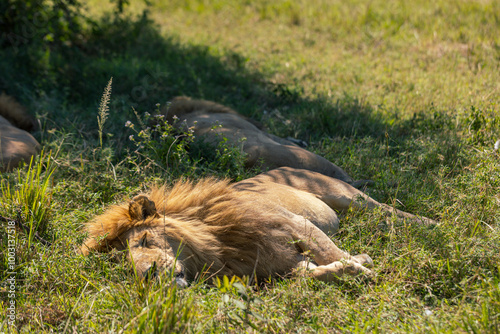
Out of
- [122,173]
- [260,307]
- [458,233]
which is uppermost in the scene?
[458,233]

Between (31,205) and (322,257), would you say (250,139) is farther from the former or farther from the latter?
(31,205)

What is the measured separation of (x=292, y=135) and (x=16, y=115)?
144 inches

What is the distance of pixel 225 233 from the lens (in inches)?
138

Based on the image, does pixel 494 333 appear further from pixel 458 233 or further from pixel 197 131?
pixel 197 131

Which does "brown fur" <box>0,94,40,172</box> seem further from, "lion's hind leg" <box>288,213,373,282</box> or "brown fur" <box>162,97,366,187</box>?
"lion's hind leg" <box>288,213,373,282</box>

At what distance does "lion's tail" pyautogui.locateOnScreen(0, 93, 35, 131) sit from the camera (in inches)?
230

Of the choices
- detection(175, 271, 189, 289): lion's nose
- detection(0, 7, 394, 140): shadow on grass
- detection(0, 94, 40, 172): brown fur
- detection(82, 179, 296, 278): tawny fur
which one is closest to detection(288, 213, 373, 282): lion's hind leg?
detection(82, 179, 296, 278): tawny fur

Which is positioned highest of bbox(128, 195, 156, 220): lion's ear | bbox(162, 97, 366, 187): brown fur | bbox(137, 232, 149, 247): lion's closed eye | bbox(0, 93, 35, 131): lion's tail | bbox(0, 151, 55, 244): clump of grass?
bbox(128, 195, 156, 220): lion's ear

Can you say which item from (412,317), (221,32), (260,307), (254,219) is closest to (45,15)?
(221,32)

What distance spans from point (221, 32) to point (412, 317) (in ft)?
27.6

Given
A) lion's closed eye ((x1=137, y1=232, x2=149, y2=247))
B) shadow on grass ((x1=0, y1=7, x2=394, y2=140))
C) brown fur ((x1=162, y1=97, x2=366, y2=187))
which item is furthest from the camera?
shadow on grass ((x1=0, y1=7, x2=394, y2=140))

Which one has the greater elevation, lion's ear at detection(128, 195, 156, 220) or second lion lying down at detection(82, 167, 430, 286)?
lion's ear at detection(128, 195, 156, 220)

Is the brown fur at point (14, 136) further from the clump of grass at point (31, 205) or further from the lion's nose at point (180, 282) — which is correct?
the lion's nose at point (180, 282)

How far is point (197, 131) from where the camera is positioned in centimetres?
549
